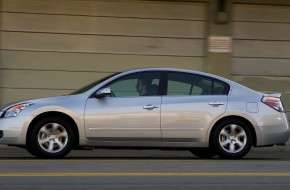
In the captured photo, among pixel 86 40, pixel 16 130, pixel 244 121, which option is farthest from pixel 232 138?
pixel 86 40

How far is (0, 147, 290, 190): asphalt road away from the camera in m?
7.63

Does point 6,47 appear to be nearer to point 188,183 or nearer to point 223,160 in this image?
point 223,160

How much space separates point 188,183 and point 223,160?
8.39 ft

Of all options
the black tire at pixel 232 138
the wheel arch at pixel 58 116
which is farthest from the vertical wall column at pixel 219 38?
the wheel arch at pixel 58 116

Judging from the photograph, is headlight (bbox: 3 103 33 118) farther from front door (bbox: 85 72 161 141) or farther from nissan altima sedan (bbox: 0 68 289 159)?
front door (bbox: 85 72 161 141)

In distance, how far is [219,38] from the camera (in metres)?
15.0

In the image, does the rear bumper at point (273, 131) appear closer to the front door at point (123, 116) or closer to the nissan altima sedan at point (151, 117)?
the nissan altima sedan at point (151, 117)

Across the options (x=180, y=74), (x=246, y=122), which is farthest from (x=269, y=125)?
(x=180, y=74)

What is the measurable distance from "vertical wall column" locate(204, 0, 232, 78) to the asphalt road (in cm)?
503

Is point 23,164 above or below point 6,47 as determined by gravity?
below

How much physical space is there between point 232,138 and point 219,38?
4.97m

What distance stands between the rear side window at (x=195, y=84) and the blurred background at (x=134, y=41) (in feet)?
14.4

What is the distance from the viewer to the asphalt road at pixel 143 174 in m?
7.63

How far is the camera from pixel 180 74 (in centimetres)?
1065
